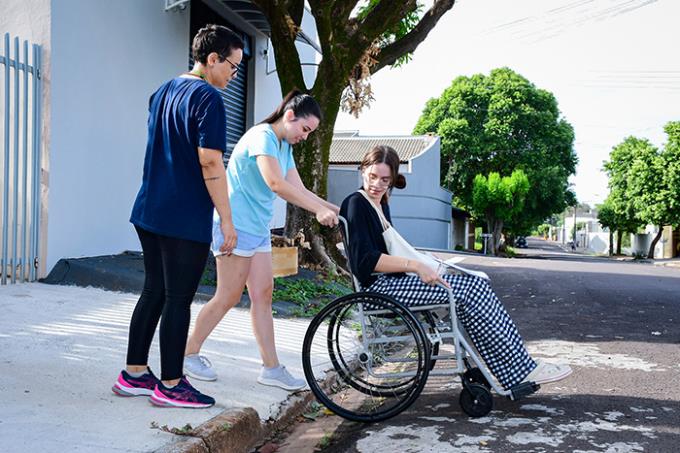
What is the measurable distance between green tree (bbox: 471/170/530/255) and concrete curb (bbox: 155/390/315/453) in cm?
3580

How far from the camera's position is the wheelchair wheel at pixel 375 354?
11.7 ft

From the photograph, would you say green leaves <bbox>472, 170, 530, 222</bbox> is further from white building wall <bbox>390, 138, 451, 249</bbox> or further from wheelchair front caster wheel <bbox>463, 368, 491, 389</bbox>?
wheelchair front caster wheel <bbox>463, 368, 491, 389</bbox>

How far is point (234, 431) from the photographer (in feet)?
10.3

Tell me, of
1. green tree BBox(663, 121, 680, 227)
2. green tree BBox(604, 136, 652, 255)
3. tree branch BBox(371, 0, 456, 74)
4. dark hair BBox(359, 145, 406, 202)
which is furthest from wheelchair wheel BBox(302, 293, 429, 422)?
green tree BBox(604, 136, 652, 255)

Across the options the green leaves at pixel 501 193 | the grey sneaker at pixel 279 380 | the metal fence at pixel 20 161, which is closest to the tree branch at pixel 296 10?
the metal fence at pixel 20 161

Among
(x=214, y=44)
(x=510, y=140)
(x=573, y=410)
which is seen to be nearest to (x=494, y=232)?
(x=510, y=140)

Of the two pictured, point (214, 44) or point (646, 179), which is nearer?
point (214, 44)

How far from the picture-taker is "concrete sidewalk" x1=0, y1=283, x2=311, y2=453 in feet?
9.27

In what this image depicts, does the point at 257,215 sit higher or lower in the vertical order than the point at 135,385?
higher

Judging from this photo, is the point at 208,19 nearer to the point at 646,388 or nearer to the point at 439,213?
the point at 646,388

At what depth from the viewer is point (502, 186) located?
38.3 meters

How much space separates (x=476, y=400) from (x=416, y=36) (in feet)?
24.4

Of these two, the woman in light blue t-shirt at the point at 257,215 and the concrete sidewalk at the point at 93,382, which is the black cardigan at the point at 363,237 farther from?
the concrete sidewalk at the point at 93,382

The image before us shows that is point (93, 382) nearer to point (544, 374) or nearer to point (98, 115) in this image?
point (544, 374)
